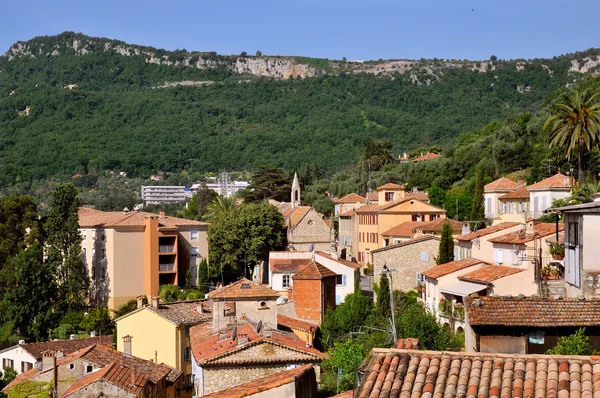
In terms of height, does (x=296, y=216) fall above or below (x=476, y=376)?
above

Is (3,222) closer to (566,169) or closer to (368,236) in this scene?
(368,236)

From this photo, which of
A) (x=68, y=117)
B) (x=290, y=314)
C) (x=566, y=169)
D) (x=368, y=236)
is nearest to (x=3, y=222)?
(x=368, y=236)

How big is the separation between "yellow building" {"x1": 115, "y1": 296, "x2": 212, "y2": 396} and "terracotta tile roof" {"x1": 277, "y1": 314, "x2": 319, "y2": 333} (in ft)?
11.5

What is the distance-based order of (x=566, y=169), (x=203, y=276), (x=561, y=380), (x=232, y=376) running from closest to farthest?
(x=561, y=380) < (x=232, y=376) < (x=566, y=169) < (x=203, y=276)

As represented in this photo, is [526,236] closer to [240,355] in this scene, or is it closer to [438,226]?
[240,355]

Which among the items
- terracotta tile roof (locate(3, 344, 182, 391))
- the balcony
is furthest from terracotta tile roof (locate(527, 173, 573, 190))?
the balcony

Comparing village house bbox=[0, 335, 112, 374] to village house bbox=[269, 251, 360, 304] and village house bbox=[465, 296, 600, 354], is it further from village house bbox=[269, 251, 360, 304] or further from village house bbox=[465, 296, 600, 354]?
village house bbox=[465, 296, 600, 354]

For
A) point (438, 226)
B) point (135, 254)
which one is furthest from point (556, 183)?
point (135, 254)

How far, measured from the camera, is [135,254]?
6750cm

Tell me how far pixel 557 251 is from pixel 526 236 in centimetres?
634

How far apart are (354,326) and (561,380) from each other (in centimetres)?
3140

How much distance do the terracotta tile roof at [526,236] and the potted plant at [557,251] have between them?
9.55 ft

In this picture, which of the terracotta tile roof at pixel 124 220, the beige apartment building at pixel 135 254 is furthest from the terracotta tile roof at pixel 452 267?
the terracotta tile roof at pixel 124 220

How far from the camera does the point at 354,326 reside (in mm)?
42062
